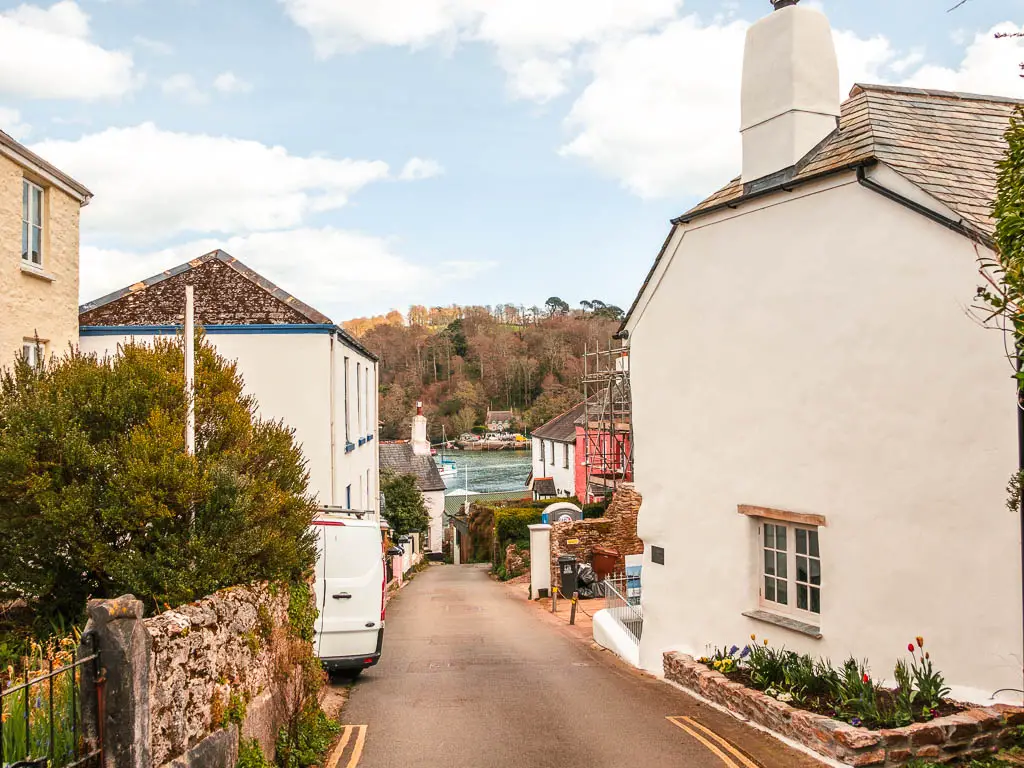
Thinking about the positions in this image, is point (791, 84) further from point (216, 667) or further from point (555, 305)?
point (555, 305)

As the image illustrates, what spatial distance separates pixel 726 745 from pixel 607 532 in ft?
56.2

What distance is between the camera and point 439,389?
94.6 metres

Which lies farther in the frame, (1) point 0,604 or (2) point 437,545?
(2) point 437,545

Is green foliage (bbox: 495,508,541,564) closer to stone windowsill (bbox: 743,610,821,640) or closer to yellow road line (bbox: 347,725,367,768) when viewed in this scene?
stone windowsill (bbox: 743,610,821,640)

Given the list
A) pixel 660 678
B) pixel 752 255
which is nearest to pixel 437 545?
pixel 660 678

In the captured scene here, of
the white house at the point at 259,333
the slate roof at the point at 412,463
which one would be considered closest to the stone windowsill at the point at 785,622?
the white house at the point at 259,333

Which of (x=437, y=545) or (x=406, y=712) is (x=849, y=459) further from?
(x=437, y=545)

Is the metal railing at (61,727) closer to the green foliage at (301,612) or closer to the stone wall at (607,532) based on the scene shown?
the green foliage at (301,612)

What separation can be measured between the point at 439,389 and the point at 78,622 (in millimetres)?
87976

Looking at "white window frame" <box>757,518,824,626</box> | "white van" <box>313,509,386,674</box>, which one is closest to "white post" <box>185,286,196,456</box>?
"white van" <box>313,509,386,674</box>

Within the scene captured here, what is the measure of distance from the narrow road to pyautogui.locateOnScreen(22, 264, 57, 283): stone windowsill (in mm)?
7917

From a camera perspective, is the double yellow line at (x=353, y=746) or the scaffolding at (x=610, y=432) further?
the scaffolding at (x=610, y=432)

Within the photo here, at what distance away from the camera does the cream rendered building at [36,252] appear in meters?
11.7

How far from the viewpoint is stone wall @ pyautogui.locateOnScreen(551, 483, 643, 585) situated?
24406 millimetres
